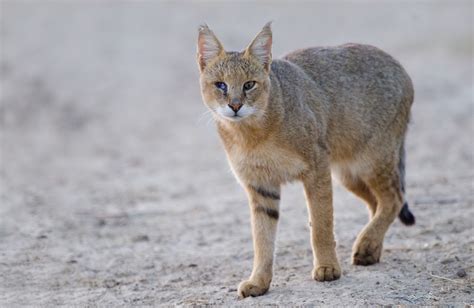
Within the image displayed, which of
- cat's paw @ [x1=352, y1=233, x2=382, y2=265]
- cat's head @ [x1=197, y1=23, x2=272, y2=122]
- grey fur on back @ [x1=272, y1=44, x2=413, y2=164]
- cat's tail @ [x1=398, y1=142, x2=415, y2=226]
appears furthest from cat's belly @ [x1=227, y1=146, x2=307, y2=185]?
→ cat's tail @ [x1=398, y1=142, x2=415, y2=226]

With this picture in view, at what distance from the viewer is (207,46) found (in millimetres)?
6699

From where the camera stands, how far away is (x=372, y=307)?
19.1ft

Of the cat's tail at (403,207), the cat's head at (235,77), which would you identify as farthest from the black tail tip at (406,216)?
the cat's head at (235,77)

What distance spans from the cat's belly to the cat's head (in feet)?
0.90

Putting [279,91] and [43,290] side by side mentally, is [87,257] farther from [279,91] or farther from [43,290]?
[279,91]

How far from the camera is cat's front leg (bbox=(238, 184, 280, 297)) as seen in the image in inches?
259

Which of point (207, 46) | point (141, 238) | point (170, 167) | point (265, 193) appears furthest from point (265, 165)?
point (170, 167)

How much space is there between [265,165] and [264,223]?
490 millimetres

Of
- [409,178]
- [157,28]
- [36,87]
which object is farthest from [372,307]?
[157,28]

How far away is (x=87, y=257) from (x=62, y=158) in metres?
5.52

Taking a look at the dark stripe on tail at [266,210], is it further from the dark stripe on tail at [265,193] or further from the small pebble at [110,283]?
the small pebble at [110,283]

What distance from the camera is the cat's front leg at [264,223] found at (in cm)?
657

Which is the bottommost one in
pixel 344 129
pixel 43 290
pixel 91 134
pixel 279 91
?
pixel 91 134

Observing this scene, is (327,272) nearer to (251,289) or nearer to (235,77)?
(251,289)
